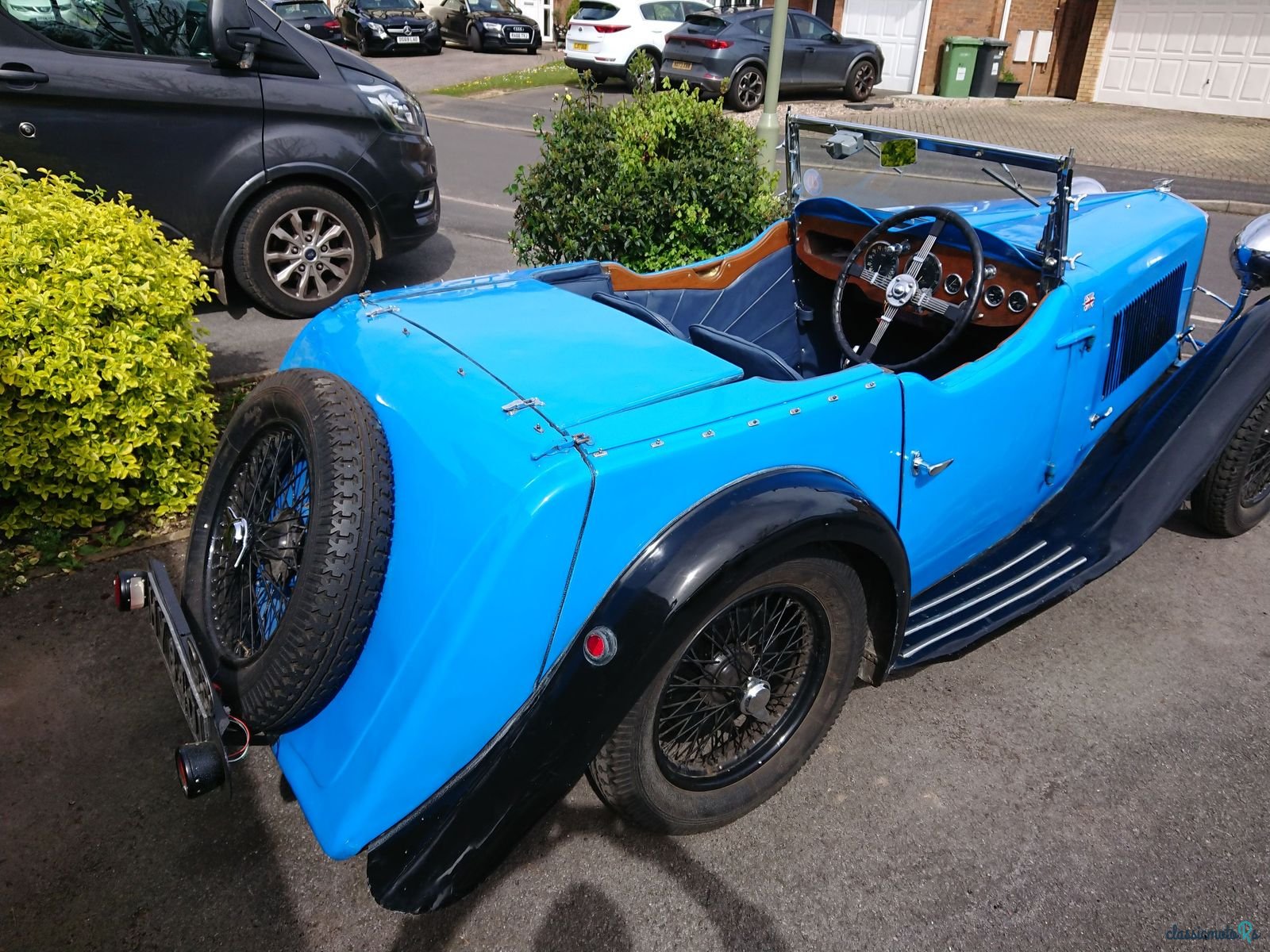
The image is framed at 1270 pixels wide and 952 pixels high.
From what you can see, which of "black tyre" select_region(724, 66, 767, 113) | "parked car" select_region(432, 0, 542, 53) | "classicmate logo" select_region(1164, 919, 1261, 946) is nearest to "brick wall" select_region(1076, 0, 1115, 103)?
"black tyre" select_region(724, 66, 767, 113)

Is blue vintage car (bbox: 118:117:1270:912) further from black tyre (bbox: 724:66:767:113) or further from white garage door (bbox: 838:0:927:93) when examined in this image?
white garage door (bbox: 838:0:927:93)

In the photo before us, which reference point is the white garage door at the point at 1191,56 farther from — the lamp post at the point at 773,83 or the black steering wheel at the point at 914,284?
the black steering wheel at the point at 914,284

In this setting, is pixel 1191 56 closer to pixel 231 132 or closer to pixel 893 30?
pixel 893 30

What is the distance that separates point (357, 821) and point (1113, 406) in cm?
310

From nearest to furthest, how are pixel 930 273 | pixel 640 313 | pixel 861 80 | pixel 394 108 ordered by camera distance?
pixel 640 313 < pixel 930 273 < pixel 394 108 < pixel 861 80

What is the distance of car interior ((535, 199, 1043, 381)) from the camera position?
3105 mm

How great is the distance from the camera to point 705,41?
14.5 metres

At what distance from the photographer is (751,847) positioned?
2.44 meters

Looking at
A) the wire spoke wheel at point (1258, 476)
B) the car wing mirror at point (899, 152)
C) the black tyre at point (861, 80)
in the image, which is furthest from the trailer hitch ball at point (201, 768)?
the black tyre at point (861, 80)

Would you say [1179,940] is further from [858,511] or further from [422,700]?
[422,700]

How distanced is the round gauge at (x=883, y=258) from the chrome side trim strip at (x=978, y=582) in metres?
1.09

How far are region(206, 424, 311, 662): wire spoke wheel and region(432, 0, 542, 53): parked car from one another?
74.9 ft

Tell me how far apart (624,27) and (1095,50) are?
8875 mm

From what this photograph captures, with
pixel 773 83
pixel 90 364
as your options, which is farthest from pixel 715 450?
pixel 773 83
